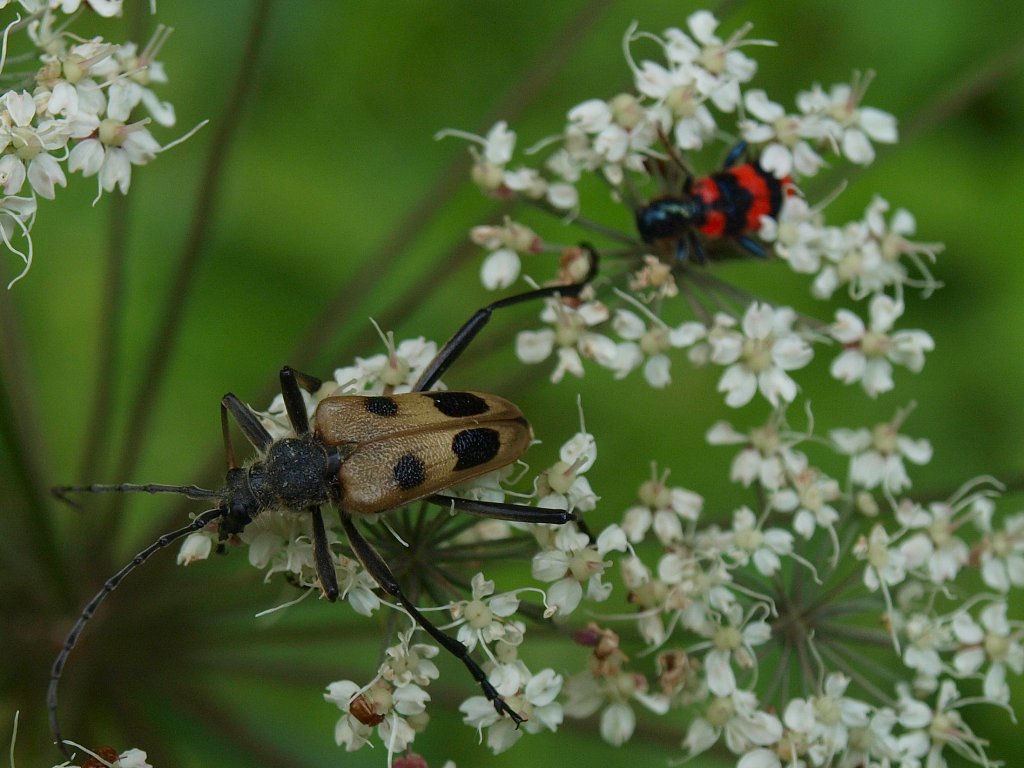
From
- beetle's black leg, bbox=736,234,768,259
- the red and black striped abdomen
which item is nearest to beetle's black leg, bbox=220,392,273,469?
the red and black striped abdomen

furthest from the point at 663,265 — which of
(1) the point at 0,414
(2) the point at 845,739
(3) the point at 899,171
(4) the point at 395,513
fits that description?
(3) the point at 899,171

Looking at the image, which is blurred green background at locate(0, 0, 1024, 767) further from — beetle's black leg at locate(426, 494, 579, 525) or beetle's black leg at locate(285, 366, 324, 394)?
beetle's black leg at locate(426, 494, 579, 525)

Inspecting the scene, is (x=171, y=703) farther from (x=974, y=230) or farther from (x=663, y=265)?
(x=974, y=230)

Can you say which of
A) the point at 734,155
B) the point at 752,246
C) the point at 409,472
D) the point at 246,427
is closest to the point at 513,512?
the point at 409,472

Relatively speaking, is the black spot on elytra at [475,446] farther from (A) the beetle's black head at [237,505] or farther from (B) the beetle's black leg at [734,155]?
(B) the beetle's black leg at [734,155]

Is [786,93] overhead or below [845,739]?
overhead

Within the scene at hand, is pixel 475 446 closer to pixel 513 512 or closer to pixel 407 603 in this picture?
pixel 513 512

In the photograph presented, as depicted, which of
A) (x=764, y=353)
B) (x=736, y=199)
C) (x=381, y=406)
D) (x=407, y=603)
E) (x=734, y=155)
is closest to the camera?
(x=407, y=603)
